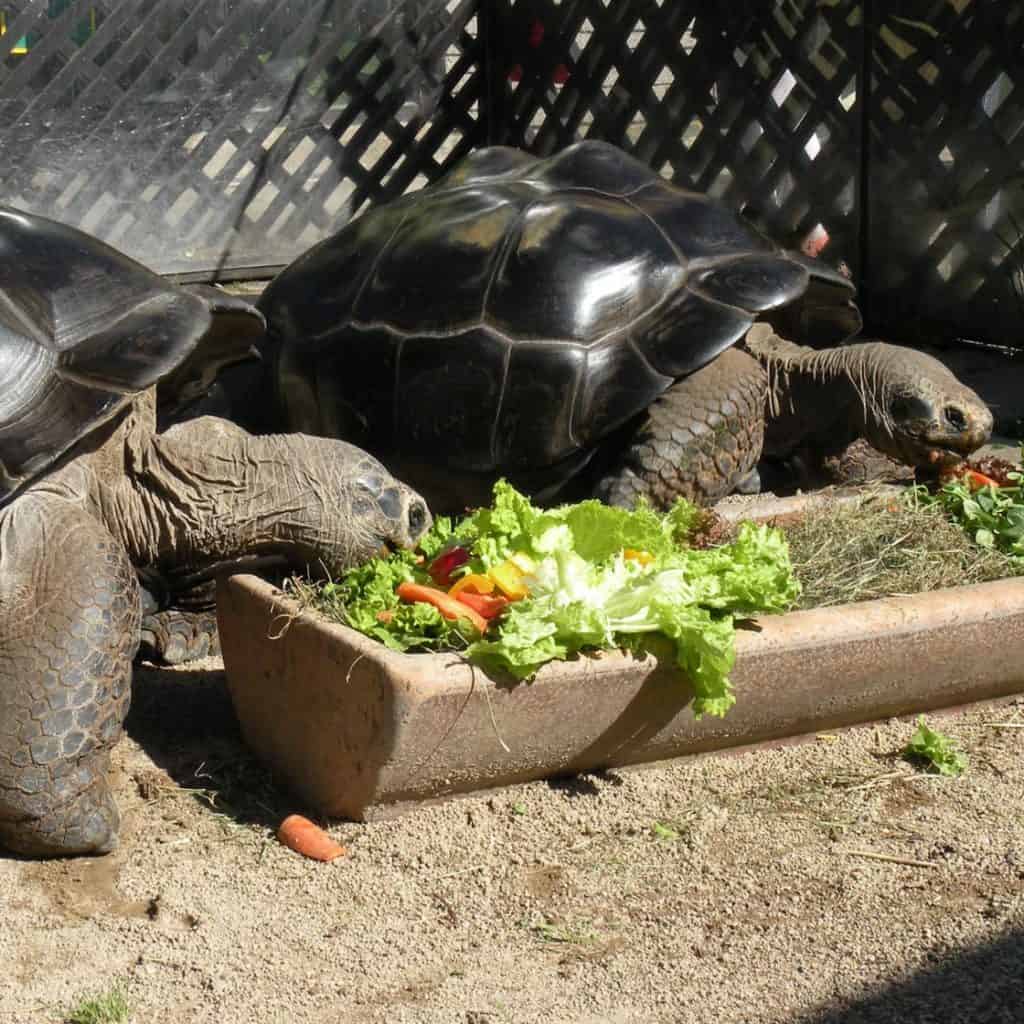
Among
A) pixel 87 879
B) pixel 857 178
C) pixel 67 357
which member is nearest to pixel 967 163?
pixel 857 178

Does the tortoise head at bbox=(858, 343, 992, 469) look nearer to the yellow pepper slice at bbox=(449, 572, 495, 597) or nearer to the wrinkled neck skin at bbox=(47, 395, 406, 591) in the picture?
the wrinkled neck skin at bbox=(47, 395, 406, 591)

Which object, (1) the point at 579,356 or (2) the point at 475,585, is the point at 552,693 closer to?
(2) the point at 475,585

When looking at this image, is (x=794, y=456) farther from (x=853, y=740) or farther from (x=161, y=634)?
(x=161, y=634)

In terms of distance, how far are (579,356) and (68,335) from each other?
1.46 m

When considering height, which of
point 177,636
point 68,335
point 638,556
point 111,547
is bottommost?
point 177,636

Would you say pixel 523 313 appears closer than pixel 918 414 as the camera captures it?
Yes

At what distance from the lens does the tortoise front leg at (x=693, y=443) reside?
4.65 m

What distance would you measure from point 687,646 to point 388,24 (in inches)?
302

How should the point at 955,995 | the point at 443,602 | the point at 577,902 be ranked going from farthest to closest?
the point at 443,602
the point at 577,902
the point at 955,995

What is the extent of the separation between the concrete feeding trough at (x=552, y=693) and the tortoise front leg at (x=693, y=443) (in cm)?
108

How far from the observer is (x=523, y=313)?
15.3ft

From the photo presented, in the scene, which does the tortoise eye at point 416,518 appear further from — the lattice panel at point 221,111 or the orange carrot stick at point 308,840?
the lattice panel at point 221,111

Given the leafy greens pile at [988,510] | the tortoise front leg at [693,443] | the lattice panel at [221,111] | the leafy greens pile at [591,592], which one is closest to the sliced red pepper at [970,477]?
the leafy greens pile at [988,510]

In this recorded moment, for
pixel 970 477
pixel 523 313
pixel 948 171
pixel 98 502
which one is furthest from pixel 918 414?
pixel 948 171
